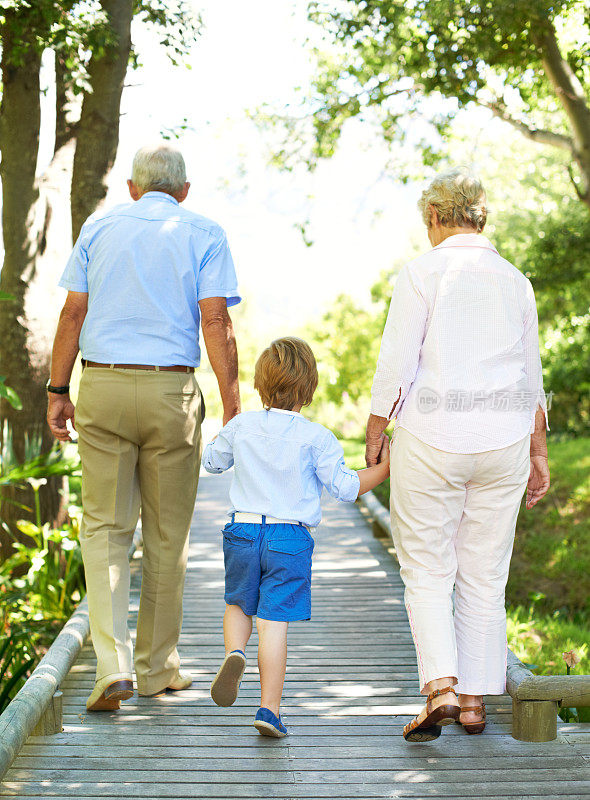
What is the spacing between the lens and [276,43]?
552 inches

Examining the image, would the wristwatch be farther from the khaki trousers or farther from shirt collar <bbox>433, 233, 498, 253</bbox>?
shirt collar <bbox>433, 233, 498, 253</bbox>

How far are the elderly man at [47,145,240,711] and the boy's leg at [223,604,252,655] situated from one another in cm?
42

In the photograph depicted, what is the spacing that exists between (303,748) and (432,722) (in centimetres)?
50

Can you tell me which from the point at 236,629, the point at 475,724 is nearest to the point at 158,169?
the point at 236,629

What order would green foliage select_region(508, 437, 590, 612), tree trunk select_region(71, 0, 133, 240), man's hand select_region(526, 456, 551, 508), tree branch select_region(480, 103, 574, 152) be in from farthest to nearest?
tree branch select_region(480, 103, 574, 152)
green foliage select_region(508, 437, 590, 612)
tree trunk select_region(71, 0, 133, 240)
man's hand select_region(526, 456, 551, 508)

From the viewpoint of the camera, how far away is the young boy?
10.8ft

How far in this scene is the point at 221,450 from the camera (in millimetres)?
3428

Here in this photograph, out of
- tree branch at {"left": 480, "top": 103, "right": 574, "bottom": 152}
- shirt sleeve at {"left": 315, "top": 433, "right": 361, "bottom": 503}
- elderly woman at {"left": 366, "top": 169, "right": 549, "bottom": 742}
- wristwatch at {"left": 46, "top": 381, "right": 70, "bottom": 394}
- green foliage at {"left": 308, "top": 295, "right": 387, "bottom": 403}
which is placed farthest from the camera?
green foliage at {"left": 308, "top": 295, "right": 387, "bottom": 403}

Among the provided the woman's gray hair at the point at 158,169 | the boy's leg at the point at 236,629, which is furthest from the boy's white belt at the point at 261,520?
the woman's gray hair at the point at 158,169

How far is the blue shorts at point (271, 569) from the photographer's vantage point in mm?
3281

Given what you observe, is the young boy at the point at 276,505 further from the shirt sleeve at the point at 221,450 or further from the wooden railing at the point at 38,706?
the wooden railing at the point at 38,706

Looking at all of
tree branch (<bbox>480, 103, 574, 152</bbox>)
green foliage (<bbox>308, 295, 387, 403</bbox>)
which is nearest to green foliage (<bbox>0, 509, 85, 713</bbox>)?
tree branch (<bbox>480, 103, 574, 152</bbox>)

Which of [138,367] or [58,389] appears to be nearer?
[138,367]

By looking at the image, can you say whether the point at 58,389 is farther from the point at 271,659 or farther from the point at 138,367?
the point at 271,659
